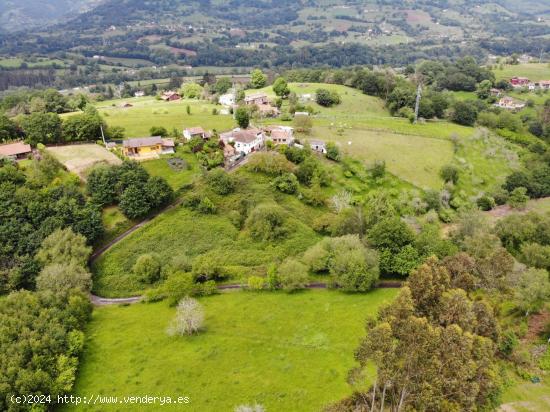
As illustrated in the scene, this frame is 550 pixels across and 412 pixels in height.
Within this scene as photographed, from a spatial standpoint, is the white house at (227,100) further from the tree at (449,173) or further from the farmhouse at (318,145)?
the tree at (449,173)

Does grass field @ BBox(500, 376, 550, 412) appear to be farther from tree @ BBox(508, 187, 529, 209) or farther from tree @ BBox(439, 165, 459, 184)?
tree @ BBox(439, 165, 459, 184)

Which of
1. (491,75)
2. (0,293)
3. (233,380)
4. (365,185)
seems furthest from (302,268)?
(491,75)

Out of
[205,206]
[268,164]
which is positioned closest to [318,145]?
[268,164]

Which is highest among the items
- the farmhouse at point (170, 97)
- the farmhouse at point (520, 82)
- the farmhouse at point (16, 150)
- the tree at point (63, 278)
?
the farmhouse at point (16, 150)

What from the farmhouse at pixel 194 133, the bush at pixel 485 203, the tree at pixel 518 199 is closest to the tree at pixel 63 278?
the farmhouse at pixel 194 133

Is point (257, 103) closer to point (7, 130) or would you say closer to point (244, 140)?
point (244, 140)

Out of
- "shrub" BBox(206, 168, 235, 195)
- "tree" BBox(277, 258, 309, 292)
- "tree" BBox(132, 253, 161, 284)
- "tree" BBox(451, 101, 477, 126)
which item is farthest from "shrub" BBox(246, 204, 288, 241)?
"tree" BBox(451, 101, 477, 126)
